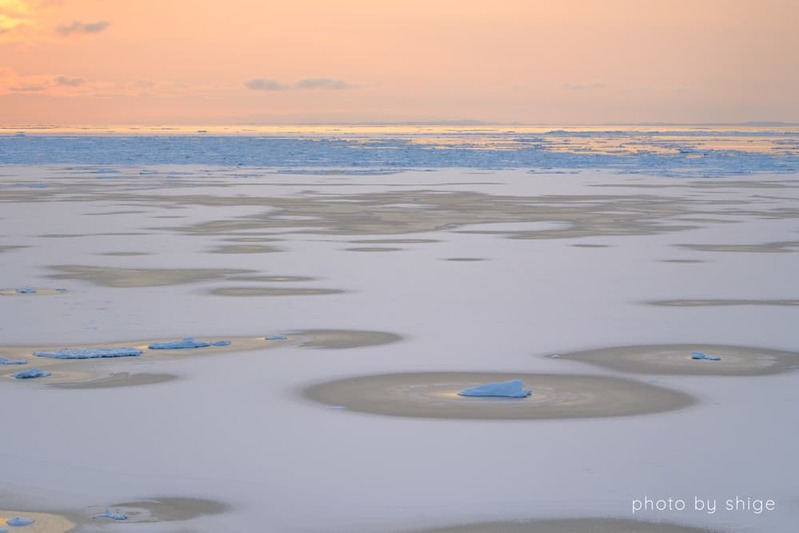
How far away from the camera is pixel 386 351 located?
34.3 ft

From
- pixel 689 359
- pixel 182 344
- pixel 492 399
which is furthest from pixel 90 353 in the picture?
pixel 689 359

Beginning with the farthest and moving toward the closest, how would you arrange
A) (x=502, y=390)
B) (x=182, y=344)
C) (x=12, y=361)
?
1. (x=182, y=344)
2. (x=12, y=361)
3. (x=502, y=390)

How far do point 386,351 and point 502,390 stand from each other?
70.8 inches

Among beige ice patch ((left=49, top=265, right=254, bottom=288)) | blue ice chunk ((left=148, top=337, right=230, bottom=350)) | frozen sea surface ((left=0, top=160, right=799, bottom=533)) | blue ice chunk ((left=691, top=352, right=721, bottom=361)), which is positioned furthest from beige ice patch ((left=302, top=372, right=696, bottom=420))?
beige ice patch ((left=49, top=265, right=254, bottom=288))

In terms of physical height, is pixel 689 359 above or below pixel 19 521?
below

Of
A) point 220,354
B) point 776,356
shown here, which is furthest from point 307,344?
point 776,356

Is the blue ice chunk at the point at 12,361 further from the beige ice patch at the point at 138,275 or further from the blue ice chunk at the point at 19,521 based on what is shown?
the beige ice patch at the point at 138,275

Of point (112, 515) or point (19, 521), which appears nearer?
point (19, 521)

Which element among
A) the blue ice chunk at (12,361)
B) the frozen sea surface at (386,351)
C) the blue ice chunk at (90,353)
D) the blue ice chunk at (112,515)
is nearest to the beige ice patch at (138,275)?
the frozen sea surface at (386,351)

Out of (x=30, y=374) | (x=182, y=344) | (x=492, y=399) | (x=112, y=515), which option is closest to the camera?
(x=112, y=515)

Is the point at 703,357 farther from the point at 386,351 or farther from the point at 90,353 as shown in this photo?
the point at 90,353

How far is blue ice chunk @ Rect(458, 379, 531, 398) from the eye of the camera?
28.9 feet

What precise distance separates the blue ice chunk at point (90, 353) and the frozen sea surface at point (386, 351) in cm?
26

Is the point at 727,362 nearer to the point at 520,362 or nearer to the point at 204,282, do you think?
the point at 520,362
